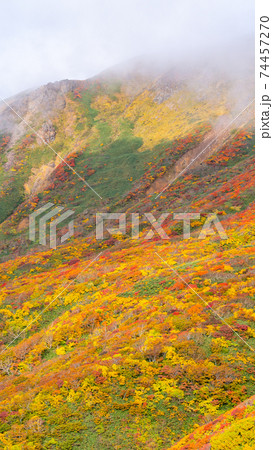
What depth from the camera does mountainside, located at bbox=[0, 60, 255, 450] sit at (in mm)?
10805

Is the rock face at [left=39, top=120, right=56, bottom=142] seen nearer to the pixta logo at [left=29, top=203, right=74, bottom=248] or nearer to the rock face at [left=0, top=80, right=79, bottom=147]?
Result: the rock face at [left=0, top=80, right=79, bottom=147]

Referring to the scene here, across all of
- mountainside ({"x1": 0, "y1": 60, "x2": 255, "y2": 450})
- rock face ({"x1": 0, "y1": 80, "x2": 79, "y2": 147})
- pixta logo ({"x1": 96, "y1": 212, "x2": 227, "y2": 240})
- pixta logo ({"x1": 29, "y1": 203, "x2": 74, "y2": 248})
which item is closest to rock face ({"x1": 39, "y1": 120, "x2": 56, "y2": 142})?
rock face ({"x1": 0, "y1": 80, "x2": 79, "y2": 147})

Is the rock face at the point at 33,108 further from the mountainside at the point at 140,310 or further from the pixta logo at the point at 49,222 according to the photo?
the pixta logo at the point at 49,222

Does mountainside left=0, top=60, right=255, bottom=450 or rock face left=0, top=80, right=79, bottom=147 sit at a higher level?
rock face left=0, top=80, right=79, bottom=147

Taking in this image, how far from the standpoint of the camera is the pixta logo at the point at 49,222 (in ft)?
164

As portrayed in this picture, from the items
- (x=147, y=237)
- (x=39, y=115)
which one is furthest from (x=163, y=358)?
(x=39, y=115)

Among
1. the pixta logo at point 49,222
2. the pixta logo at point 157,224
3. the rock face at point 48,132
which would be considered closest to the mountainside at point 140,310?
the pixta logo at point 157,224

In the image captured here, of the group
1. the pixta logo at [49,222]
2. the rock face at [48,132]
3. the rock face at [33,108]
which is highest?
the rock face at [33,108]

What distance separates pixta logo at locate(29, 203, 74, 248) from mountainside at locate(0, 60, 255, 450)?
1.27 m

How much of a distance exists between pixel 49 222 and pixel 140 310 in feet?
147

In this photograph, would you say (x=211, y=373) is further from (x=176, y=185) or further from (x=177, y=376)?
(x=176, y=185)

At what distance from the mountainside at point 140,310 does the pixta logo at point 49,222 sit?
1.27 m

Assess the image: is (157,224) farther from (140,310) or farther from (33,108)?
(33,108)
